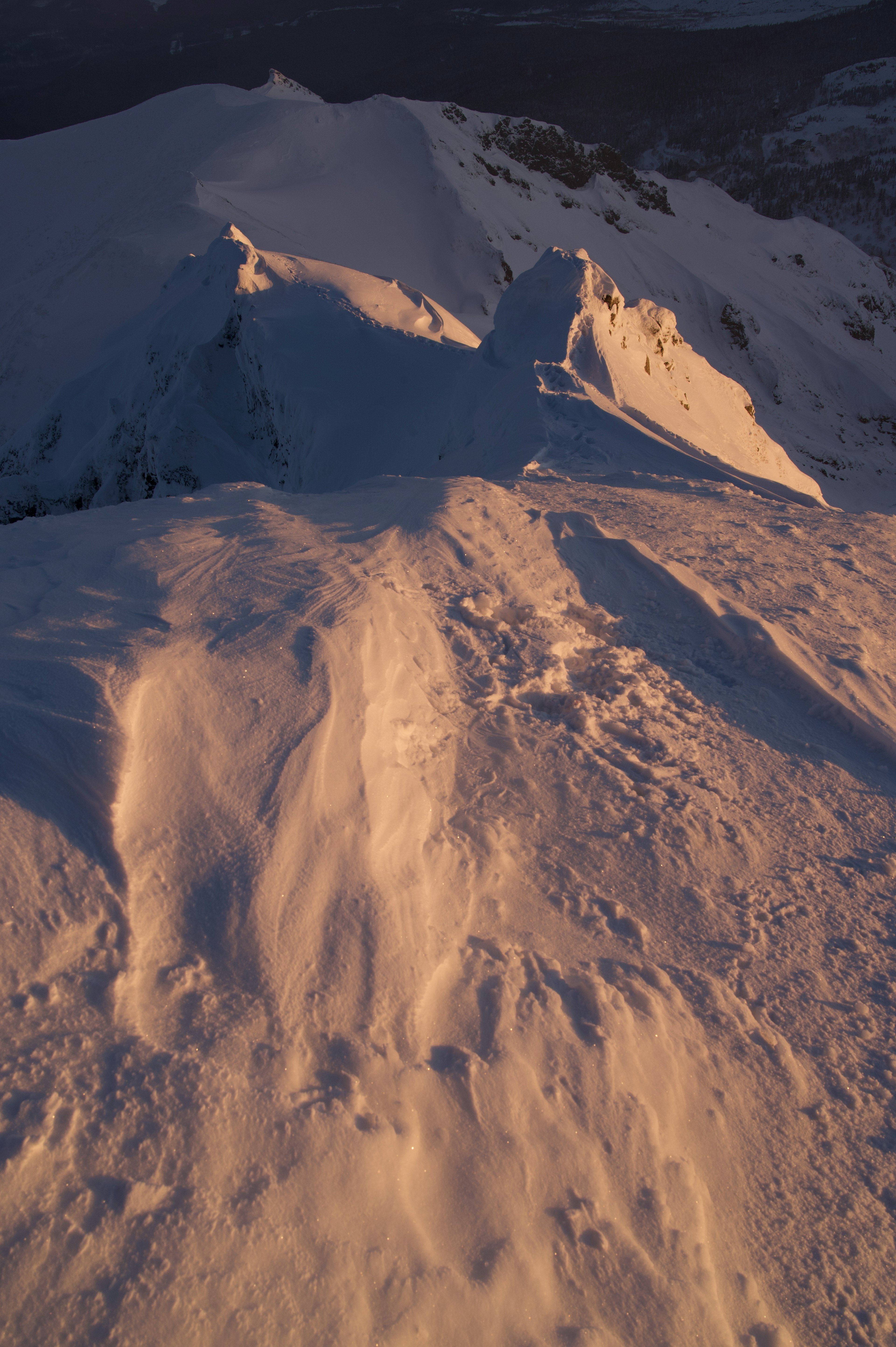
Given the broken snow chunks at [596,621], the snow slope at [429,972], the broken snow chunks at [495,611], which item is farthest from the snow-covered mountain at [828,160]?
the snow slope at [429,972]

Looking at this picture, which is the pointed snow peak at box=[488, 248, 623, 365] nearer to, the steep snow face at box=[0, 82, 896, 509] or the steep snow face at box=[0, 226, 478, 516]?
the steep snow face at box=[0, 226, 478, 516]

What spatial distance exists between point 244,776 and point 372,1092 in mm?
781

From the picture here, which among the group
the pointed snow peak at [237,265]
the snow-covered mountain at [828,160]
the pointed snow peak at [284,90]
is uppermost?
the snow-covered mountain at [828,160]

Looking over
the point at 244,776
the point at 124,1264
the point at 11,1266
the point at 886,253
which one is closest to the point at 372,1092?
the point at 124,1264

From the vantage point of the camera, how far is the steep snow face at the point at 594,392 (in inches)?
200

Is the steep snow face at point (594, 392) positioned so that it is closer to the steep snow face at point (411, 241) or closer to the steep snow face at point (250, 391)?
the steep snow face at point (250, 391)

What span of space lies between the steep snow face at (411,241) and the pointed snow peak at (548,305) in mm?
9915

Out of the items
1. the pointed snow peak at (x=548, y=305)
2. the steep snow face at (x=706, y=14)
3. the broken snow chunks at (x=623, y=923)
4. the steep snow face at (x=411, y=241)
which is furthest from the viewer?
the steep snow face at (x=706, y=14)

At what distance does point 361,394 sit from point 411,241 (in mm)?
14020

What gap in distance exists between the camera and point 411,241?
60.8 feet

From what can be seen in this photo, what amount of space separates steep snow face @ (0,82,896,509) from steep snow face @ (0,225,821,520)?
4.67m

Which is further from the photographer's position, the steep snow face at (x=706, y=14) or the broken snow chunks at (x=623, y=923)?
the steep snow face at (x=706, y=14)

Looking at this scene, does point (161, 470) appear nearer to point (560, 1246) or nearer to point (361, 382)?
point (361, 382)

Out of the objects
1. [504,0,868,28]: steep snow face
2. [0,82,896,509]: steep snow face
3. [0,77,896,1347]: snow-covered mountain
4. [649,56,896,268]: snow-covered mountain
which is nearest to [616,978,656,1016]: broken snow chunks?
[0,77,896,1347]: snow-covered mountain
